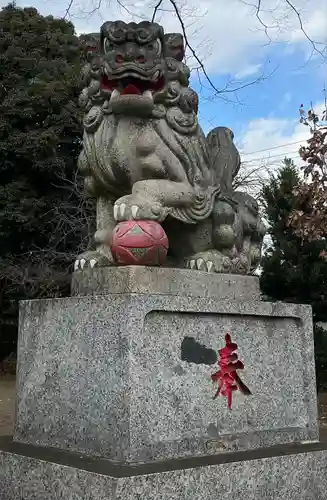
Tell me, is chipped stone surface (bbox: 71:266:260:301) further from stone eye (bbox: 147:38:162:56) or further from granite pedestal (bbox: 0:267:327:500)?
stone eye (bbox: 147:38:162:56)

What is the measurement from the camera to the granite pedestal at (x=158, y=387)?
239 cm

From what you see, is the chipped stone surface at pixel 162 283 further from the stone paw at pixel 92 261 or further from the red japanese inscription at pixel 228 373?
the red japanese inscription at pixel 228 373

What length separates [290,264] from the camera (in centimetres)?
1115

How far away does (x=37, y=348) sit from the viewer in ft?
9.34

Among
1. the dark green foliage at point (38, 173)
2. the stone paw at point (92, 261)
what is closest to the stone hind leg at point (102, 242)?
the stone paw at point (92, 261)

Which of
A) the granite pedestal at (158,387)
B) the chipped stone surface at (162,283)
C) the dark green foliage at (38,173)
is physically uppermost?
the dark green foliage at (38,173)

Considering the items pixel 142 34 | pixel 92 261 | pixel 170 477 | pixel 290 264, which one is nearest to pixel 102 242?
pixel 92 261

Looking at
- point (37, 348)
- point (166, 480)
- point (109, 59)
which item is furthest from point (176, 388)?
point (109, 59)

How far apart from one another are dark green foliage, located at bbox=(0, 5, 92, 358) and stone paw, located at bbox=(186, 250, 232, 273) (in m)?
9.00

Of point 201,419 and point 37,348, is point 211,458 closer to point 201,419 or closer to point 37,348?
point 201,419

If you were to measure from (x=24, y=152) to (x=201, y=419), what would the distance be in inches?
427

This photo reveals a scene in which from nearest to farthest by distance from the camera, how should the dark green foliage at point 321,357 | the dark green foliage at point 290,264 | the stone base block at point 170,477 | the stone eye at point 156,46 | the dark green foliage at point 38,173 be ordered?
the stone base block at point 170,477 < the stone eye at point 156,46 < the dark green foliage at point 321,357 < the dark green foliage at point 290,264 < the dark green foliage at point 38,173

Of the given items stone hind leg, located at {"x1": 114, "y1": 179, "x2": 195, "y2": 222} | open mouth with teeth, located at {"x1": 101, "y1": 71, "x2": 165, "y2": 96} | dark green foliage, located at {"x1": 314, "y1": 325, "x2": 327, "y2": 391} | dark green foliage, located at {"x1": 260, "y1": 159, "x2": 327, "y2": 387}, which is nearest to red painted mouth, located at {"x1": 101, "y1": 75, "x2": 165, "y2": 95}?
open mouth with teeth, located at {"x1": 101, "y1": 71, "x2": 165, "y2": 96}

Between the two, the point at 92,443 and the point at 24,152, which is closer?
the point at 92,443
